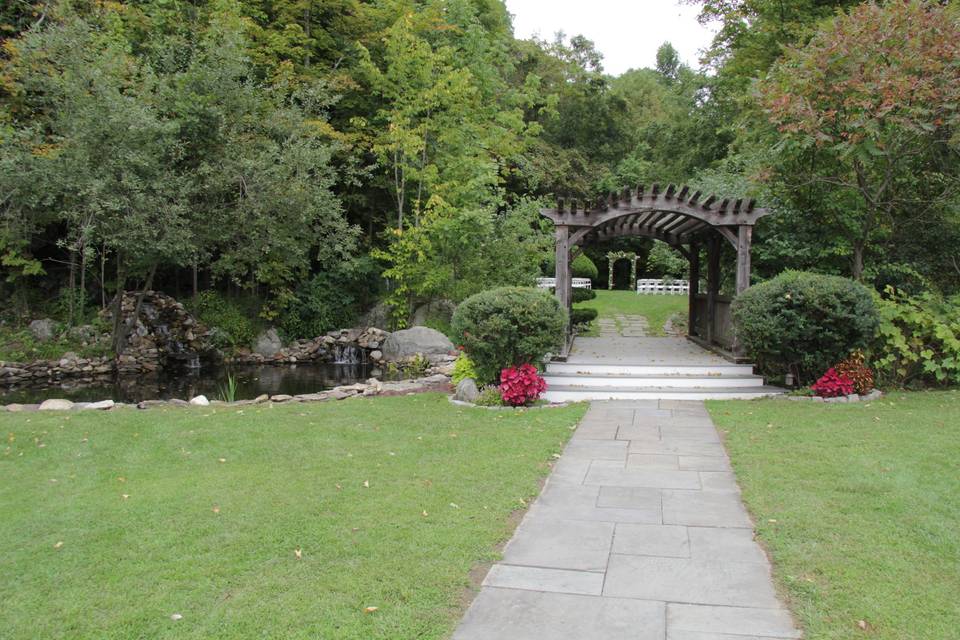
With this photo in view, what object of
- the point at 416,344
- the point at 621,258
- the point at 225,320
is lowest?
the point at 416,344

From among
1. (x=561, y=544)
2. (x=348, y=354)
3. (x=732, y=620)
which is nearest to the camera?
(x=732, y=620)

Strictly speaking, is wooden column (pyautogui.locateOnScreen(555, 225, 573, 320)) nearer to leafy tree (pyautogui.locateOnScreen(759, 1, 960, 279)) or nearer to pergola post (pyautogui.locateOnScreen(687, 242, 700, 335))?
leafy tree (pyautogui.locateOnScreen(759, 1, 960, 279))

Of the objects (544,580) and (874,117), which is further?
(874,117)

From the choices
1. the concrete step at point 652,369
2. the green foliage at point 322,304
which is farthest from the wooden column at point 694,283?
the green foliage at point 322,304

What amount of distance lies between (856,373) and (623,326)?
669 centimetres

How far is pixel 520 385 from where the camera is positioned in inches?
290

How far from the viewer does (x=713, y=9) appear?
16.6m

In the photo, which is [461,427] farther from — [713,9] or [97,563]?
[713,9]

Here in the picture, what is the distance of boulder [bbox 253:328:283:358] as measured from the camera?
600 inches

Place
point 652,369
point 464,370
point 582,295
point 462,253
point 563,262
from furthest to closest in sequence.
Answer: point 582,295 → point 462,253 → point 563,262 → point 652,369 → point 464,370

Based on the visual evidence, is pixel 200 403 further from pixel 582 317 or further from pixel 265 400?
pixel 582 317

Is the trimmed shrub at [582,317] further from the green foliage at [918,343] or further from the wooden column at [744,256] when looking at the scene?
the green foliage at [918,343]

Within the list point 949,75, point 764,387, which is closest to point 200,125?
point 764,387

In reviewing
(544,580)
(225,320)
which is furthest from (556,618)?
(225,320)
